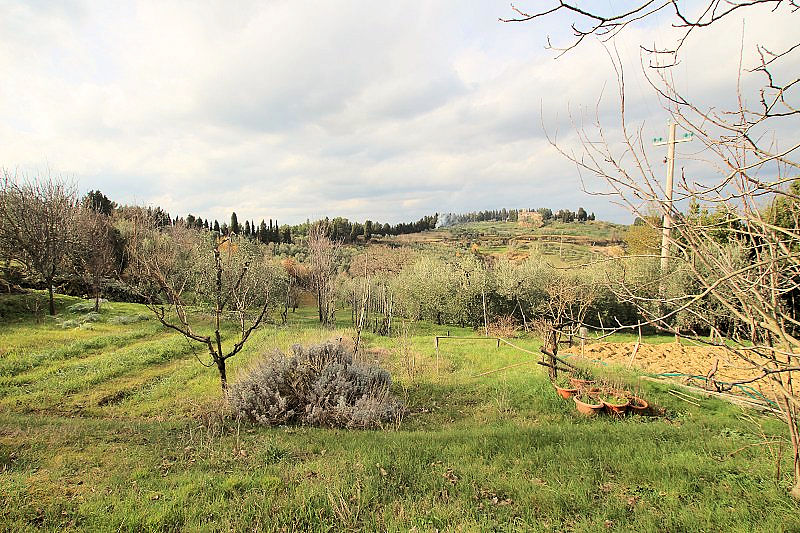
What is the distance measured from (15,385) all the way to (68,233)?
13755 mm

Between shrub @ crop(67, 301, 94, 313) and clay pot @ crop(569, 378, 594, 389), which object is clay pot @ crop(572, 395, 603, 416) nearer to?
clay pot @ crop(569, 378, 594, 389)

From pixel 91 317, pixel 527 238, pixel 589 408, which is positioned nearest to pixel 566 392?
pixel 589 408

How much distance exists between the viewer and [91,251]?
66.1 ft

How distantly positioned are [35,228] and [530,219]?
5920cm

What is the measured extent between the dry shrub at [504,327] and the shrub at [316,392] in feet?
37.2

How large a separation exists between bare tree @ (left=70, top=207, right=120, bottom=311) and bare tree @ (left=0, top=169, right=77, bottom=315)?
138cm

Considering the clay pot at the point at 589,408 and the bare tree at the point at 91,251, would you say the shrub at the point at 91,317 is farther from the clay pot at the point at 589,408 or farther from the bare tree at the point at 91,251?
the clay pot at the point at 589,408

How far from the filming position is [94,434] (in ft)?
18.1

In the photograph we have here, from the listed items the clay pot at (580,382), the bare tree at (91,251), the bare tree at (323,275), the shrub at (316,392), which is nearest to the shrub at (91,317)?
the bare tree at (91,251)

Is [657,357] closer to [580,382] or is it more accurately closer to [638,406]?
[580,382]

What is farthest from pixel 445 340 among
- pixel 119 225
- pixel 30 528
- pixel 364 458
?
pixel 119 225

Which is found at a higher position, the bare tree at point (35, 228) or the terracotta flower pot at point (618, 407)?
the bare tree at point (35, 228)

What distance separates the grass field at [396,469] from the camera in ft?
10.6

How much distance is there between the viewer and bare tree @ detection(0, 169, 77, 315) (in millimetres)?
16266
